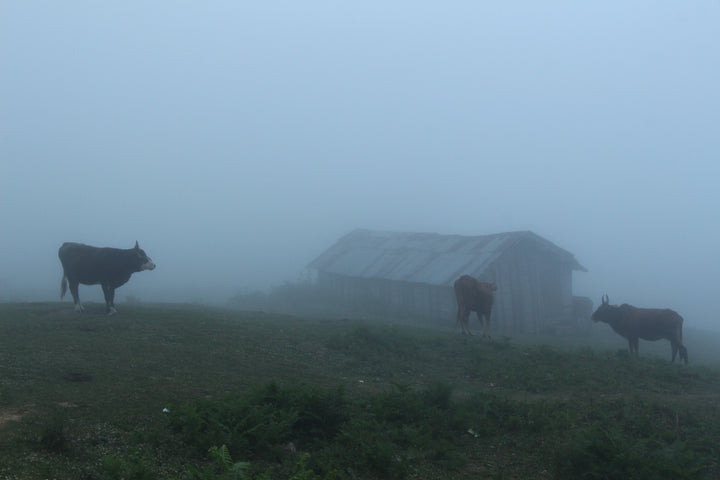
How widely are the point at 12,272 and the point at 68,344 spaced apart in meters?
48.5

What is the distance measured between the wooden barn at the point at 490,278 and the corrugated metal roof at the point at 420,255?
61mm

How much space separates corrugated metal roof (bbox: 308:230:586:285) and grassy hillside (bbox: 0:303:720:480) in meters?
14.9

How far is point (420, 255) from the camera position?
3691 centimetres

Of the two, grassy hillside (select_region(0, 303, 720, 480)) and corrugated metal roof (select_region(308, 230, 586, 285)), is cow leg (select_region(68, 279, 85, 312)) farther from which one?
corrugated metal roof (select_region(308, 230, 586, 285))

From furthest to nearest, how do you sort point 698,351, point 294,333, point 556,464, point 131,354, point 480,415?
point 698,351 → point 294,333 → point 131,354 → point 480,415 → point 556,464

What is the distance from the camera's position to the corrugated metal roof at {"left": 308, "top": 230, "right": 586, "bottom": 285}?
106 ft

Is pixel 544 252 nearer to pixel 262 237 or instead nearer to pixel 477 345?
pixel 477 345

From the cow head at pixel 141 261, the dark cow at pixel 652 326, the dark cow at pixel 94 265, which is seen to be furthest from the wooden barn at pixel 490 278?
the dark cow at pixel 94 265

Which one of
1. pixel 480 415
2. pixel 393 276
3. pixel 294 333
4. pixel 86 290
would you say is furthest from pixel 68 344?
pixel 86 290

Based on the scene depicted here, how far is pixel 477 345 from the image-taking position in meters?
18.8

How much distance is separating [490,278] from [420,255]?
19.6 ft

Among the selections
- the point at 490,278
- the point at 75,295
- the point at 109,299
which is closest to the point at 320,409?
the point at 109,299

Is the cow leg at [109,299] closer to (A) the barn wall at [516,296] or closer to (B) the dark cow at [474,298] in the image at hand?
(B) the dark cow at [474,298]

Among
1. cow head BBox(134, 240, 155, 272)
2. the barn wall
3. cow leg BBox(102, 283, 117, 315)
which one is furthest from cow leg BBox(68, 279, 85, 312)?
the barn wall
